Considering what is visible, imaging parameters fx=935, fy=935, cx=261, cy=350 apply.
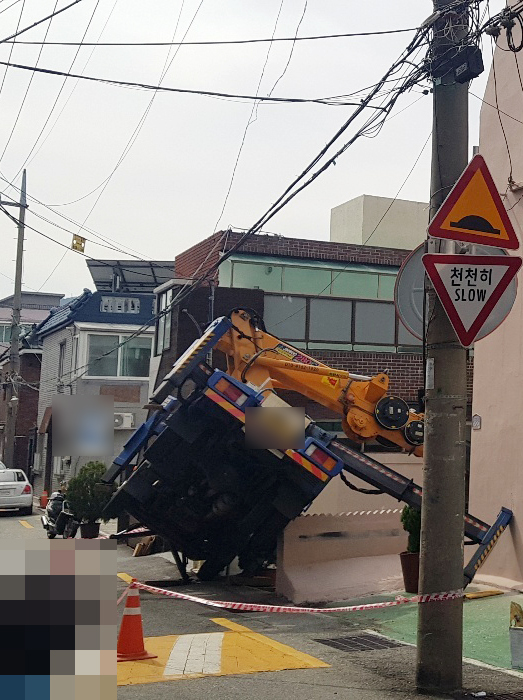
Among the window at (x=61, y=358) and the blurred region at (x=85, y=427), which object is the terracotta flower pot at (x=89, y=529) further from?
the window at (x=61, y=358)

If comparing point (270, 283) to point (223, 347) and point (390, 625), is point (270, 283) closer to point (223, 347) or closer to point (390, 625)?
point (223, 347)

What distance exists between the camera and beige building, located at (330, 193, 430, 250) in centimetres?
2831

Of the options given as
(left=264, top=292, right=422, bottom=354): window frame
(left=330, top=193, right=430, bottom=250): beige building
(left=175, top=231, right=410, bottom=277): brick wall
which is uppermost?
(left=330, top=193, right=430, bottom=250): beige building

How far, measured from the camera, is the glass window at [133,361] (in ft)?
120

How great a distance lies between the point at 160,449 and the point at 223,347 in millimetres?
2083

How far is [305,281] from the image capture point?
75.6 ft

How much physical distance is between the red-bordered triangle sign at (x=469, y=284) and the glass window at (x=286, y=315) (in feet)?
49.9

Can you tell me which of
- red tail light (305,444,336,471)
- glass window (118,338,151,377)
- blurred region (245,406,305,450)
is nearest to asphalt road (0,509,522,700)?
red tail light (305,444,336,471)

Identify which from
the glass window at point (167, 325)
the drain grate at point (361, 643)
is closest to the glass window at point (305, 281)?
the glass window at point (167, 325)

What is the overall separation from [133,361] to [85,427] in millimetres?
21616

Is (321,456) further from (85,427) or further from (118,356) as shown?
(118,356)

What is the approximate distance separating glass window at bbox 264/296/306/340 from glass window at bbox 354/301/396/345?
58.1 inches

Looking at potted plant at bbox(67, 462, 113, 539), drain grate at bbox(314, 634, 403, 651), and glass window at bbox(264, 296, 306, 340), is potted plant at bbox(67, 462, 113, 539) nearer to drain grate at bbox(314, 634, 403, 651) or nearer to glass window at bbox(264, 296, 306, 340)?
glass window at bbox(264, 296, 306, 340)

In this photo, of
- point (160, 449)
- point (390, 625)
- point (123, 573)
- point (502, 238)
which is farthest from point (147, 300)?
point (502, 238)
